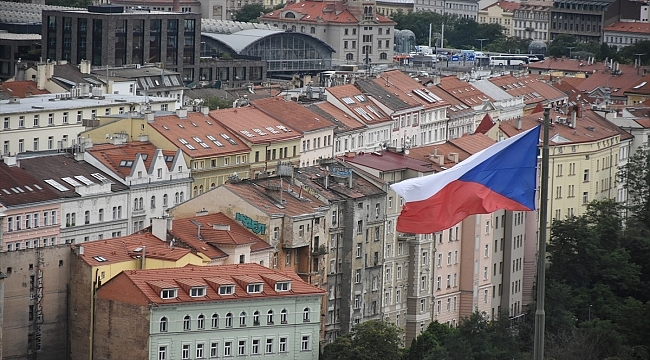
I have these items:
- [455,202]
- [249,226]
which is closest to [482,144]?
[249,226]

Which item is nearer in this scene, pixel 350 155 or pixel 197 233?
pixel 197 233

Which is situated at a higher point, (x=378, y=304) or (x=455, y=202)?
(x=455, y=202)

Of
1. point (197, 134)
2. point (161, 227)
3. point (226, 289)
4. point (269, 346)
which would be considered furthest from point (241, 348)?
point (197, 134)

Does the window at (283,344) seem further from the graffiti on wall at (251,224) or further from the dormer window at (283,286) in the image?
the graffiti on wall at (251,224)

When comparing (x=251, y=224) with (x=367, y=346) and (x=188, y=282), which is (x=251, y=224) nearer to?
(x=367, y=346)

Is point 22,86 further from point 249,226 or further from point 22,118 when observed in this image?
point 249,226

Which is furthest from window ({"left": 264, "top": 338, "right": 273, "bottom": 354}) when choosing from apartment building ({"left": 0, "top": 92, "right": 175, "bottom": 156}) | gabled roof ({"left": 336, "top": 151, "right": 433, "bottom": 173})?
apartment building ({"left": 0, "top": 92, "right": 175, "bottom": 156})
